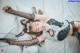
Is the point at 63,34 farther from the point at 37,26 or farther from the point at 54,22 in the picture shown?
the point at 37,26

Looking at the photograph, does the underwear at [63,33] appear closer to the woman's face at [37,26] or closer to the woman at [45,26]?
the woman at [45,26]

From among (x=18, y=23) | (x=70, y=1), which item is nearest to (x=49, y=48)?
(x=18, y=23)

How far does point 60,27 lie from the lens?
1649mm

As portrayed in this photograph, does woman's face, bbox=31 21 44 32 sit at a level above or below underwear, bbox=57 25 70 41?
above

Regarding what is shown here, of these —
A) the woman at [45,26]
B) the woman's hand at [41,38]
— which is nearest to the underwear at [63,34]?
the woman at [45,26]

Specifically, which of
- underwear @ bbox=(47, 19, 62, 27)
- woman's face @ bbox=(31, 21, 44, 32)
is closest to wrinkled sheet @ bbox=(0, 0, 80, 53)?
underwear @ bbox=(47, 19, 62, 27)

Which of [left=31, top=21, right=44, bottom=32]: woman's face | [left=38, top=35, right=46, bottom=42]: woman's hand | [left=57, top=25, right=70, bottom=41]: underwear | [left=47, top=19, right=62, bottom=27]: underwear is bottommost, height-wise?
[left=38, top=35, right=46, bottom=42]: woman's hand

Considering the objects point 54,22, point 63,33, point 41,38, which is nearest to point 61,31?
point 63,33

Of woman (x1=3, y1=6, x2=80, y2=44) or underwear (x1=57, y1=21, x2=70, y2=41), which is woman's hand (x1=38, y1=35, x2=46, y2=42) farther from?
underwear (x1=57, y1=21, x2=70, y2=41)

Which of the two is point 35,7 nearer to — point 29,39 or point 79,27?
point 29,39

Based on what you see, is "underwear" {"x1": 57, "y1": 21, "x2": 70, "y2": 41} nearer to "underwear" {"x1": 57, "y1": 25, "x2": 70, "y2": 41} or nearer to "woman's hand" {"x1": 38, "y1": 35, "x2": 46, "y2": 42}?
"underwear" {"x1": 57, "y1": 25, "x2": 70, "y2": 41}

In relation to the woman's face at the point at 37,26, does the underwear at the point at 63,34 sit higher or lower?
lower

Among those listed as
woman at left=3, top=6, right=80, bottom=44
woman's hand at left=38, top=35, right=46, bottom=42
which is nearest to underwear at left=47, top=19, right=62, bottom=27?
woman at left=3, top=6, right=80, bottom=44

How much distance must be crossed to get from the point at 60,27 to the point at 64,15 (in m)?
0.16
